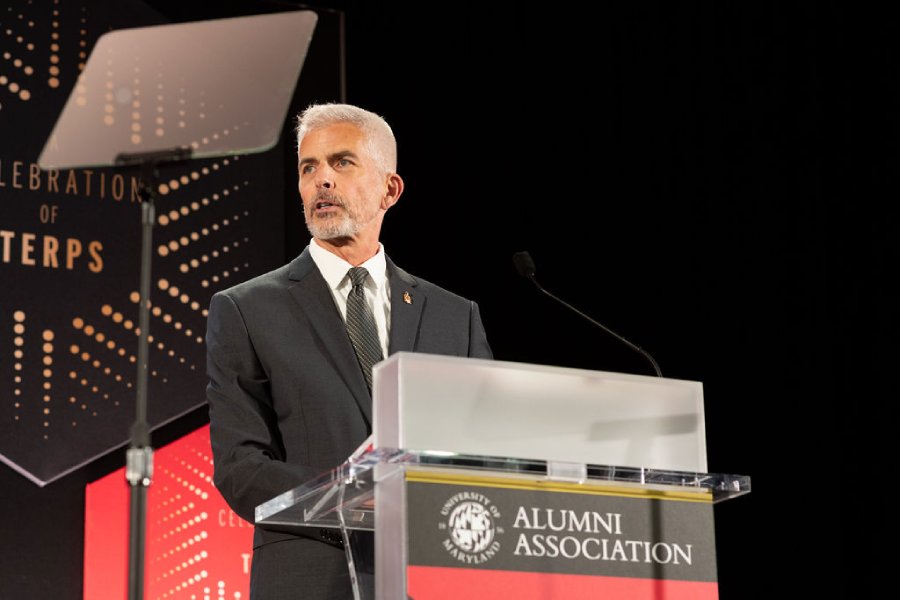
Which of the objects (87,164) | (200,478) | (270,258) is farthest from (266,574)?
(270,258)

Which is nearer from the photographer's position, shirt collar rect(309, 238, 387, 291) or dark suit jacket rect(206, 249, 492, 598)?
dark suit jacket rect(206, 249, 492, 598)

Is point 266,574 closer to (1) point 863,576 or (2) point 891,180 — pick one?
(1) point 863,576

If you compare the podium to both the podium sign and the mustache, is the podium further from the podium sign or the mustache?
the mustache

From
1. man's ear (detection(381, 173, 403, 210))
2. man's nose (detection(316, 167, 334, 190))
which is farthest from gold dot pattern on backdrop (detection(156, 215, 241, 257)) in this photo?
man's nose (detection(316, 167, 334, 190))

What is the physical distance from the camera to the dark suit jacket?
7.19 feet

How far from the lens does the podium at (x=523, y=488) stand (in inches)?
64.7

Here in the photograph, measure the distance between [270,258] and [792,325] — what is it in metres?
1.85

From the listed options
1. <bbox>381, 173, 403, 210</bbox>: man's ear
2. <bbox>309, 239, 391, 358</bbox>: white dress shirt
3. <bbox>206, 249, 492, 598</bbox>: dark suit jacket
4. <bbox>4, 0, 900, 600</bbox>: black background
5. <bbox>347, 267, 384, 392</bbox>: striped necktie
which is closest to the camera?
<bbox>206, 249, 492, 598</bbox>: dark suit jacket

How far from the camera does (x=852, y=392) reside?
14.5 feet

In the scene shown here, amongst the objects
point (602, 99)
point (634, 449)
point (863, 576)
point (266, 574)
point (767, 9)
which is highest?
point (767, 9)

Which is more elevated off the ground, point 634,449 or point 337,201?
point 337,201

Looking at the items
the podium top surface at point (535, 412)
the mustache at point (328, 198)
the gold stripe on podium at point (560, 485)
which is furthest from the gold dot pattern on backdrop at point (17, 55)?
the gold stripe on podium at point (560, 485)

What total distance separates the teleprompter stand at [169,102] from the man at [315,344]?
531mm

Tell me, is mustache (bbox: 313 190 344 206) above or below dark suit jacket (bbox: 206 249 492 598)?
above
